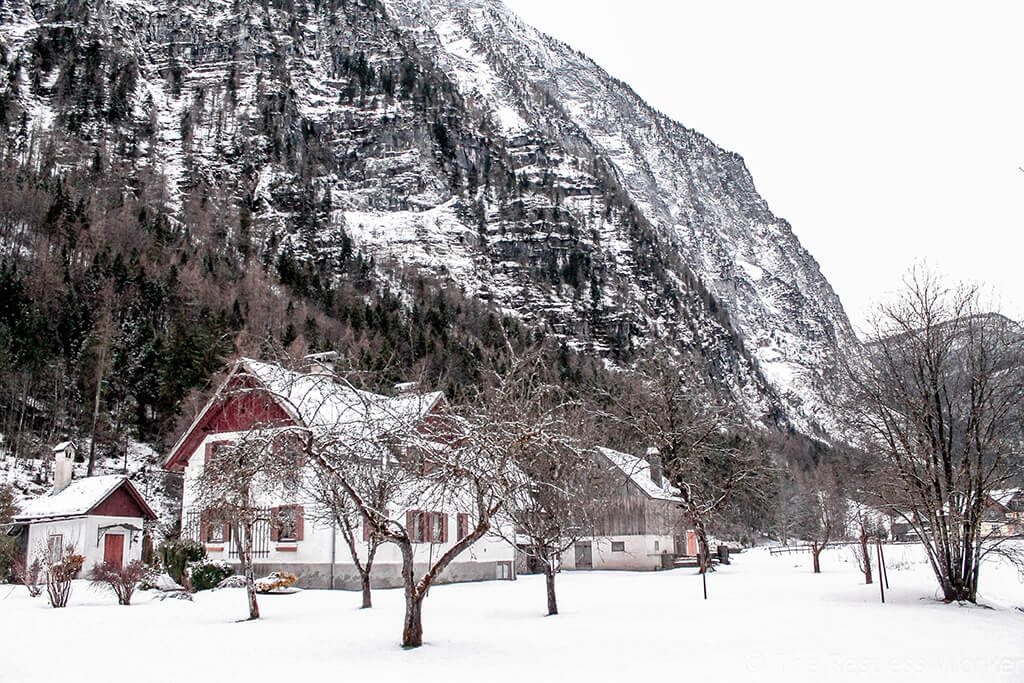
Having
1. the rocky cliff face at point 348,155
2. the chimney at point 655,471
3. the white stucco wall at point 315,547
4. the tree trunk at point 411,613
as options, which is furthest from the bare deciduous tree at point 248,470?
the rocky cliff face at point 348,155

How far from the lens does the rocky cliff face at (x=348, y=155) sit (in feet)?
402

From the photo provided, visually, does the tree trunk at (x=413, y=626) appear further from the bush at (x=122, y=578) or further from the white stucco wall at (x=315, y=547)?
the white stucco wall at (x=315, y=547)

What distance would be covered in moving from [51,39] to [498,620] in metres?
140

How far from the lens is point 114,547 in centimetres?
3422

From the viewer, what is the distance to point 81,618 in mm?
17922

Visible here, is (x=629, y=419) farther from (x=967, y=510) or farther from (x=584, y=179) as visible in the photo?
(x=584, y=179)

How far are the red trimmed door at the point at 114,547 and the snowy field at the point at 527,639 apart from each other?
10207 millimetres

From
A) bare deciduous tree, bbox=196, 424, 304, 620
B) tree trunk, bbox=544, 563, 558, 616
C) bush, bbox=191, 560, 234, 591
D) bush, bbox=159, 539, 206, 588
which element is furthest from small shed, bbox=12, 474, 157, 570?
tree trunk, bbox=544, 563, 558, 616

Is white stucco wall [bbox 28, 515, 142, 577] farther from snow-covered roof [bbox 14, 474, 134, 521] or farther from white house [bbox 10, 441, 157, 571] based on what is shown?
snow-covered roof [bbox 14, 474, 134, 521]

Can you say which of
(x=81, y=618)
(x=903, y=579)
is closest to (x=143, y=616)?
(x=81, y=618)

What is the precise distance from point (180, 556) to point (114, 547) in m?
7.71

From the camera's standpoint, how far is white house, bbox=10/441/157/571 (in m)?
32.8

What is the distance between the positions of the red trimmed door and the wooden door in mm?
22158

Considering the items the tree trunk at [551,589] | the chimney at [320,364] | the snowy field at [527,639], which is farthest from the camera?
the tree trunk at [551,589]
